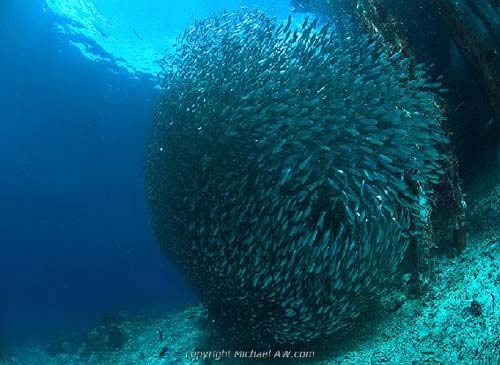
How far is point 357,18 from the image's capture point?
6.62 meters

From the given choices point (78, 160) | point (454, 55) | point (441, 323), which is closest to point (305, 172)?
point (441, 323)

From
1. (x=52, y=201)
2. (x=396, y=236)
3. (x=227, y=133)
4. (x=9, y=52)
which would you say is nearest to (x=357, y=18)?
(x=227, y=133)

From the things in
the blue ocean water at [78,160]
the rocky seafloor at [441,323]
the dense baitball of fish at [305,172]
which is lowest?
the rocky seafloor at [441,323]

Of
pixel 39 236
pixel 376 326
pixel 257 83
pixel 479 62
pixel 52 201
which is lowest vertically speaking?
pixel 376 326

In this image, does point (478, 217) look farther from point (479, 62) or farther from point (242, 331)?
point (242, 331)

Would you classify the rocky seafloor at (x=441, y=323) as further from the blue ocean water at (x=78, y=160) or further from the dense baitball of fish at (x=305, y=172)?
the blue ocean water at (x=78, y=160)

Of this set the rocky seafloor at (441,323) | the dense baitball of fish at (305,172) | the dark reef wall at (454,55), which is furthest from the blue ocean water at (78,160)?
the rocky seafloor at (441,323)

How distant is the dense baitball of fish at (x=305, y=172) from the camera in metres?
5.29

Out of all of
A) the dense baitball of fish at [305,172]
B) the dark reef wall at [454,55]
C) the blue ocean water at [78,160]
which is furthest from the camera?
the blue ocean water at [78,160]

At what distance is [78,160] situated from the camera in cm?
2378

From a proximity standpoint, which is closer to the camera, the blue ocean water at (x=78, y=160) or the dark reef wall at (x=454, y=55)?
the dark reef wall at (x=454, y=55)

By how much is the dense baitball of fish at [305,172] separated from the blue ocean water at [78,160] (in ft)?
34.4

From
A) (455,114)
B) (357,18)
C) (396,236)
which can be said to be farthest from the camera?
(455,114)

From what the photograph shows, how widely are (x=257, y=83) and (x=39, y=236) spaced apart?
23418mm
